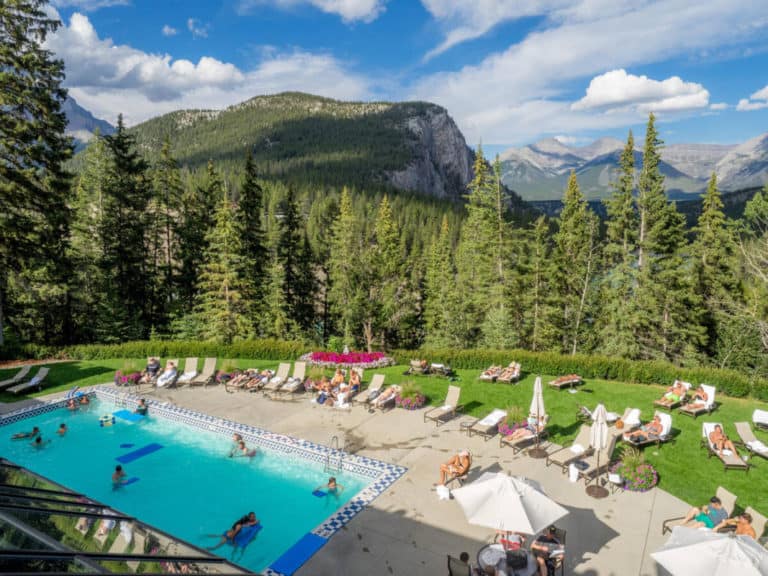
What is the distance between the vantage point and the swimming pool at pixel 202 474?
12.5 meters

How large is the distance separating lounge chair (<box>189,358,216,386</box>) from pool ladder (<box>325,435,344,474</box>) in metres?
9.87

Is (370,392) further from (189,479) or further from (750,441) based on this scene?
(750,441)

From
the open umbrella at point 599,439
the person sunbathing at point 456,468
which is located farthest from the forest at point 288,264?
the person sunbathing at point 456,468

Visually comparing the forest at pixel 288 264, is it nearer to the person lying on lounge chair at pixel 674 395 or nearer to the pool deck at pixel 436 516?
the person lying on lounge chair at pixel 674 395

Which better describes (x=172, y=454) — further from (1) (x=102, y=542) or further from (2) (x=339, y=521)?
(1) (x=102, y=542)

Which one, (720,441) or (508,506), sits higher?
(508,506)

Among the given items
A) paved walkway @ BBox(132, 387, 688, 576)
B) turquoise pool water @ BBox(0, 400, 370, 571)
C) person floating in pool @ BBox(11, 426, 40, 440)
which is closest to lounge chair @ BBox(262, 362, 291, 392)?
paved walkway @ BBox(132, 387, 688, 576)

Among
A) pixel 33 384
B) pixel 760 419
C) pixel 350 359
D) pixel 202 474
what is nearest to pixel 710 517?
pixel 760 419

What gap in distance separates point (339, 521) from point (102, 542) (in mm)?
8307

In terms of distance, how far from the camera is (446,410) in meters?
18.2

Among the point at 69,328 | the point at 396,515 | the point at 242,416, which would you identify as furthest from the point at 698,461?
the point at 69,328

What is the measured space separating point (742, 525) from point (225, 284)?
30792 mm

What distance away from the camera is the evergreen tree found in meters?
24.2

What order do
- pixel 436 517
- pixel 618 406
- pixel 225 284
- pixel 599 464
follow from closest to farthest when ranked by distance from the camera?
pixel 436 517
pixel 599 464
pixel 618 406
pixel 225 284
